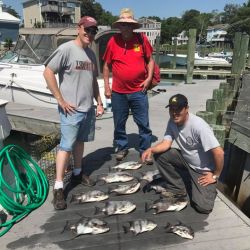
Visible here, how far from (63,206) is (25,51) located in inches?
298

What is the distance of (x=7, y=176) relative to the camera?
13.6 feet

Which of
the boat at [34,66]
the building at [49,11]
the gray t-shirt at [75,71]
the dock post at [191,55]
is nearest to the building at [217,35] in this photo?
the building at [49,11]

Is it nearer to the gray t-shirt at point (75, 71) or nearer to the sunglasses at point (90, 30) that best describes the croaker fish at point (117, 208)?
the gray t-shirt at point (75, 71)

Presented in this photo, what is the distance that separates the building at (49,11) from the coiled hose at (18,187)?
6356cm

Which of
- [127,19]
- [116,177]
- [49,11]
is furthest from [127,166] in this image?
[49,11]

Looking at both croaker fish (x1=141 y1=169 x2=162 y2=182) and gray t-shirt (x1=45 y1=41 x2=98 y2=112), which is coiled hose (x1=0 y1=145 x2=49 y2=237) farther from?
croaker fish (x1=141 y1=169 x2=162 y2=182)

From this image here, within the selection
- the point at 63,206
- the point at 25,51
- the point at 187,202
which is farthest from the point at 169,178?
the point at 25,51

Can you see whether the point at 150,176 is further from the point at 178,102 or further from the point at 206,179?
the point at 178,102

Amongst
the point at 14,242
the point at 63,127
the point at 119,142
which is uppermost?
the point at 63,127

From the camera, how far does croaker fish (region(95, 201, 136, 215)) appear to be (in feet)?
12.8

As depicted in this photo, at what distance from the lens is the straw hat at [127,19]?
472cm

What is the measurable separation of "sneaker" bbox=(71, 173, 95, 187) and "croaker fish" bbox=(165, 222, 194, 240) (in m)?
1.36

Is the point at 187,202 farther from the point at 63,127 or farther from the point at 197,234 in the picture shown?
the point at 63,127

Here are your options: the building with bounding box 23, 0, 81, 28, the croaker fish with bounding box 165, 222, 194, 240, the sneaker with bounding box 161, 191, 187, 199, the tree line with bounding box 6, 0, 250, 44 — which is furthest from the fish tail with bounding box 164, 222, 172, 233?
the tree line with bounding box 6, 0, 250, 44
